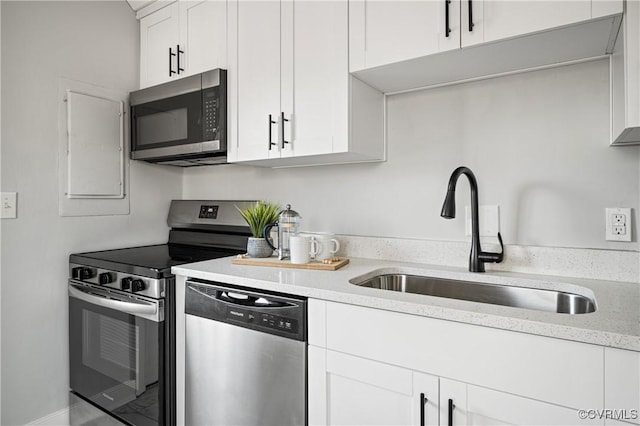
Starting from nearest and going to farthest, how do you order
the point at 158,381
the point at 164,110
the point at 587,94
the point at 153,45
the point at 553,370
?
the point at 553,370 → the point at 587,94 → the point at 158,381 → the point at 164,110 → the point at 153,45

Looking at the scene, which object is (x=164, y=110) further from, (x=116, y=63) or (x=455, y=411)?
(x=455, y=411)

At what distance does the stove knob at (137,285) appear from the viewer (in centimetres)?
166

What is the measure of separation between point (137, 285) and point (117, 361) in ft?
1.37

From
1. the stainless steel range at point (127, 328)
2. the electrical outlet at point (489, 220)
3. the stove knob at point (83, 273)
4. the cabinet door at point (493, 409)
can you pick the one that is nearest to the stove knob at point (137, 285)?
the stainless steel range at point (127, 328)

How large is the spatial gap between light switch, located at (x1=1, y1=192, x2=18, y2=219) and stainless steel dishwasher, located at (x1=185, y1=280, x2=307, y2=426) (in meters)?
0.97

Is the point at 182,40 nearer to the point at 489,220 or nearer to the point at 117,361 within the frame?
the point at 117,361

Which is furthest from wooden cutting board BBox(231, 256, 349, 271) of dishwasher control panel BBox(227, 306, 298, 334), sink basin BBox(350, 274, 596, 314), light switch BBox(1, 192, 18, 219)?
light switch BBox(1, 192, 18, 219)

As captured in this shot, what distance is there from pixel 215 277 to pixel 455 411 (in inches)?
37.5

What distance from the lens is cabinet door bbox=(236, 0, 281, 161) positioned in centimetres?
176

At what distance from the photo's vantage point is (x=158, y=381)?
162 cm

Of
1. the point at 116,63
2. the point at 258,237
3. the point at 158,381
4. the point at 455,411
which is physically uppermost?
the point at 116,63

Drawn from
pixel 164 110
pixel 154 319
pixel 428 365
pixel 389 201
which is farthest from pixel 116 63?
pixel 428 365

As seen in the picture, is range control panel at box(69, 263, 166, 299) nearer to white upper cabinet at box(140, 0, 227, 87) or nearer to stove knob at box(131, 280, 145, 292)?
stove knob at box(131, 280, 145, 292)
